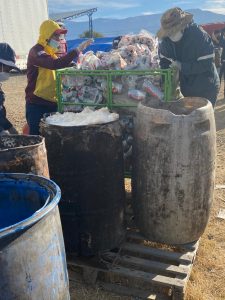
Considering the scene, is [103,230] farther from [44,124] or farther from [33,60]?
[33,60]

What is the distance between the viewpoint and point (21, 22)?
17812 mm

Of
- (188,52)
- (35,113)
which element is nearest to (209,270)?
(188,52)

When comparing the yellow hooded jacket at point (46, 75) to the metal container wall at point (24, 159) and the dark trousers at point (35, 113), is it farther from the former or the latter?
the metal container wall at point (24, 159)

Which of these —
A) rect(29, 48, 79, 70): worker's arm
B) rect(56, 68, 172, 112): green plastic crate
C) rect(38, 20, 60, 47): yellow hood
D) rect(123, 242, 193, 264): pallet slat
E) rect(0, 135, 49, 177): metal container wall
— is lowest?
rect(123, 242, 193, 264): pallet slat

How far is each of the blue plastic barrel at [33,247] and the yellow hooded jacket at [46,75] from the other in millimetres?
2303

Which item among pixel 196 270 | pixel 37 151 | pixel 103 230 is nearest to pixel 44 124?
pixel 37 151

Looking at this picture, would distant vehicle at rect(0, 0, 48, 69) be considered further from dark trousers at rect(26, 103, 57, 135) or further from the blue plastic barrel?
the blue plastic barrel

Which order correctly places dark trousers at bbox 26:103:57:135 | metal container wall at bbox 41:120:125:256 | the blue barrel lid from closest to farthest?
the blue barrel lid
metal container wall at bbox 41:120:125:256
dark trousers at bbox 26:103:57:135

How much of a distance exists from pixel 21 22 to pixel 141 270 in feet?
54.8

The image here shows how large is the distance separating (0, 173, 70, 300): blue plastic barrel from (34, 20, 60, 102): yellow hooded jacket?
2.30 meters


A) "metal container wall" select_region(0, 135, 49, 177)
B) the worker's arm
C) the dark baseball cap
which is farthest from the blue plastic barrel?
the worker's arm

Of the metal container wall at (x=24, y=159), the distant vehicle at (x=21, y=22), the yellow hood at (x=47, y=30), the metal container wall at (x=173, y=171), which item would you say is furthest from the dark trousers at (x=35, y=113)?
the distant vehicle at (x=21, y=22)

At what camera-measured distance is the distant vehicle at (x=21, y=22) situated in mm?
16875

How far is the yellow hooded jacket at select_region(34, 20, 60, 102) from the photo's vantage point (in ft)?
14.3
